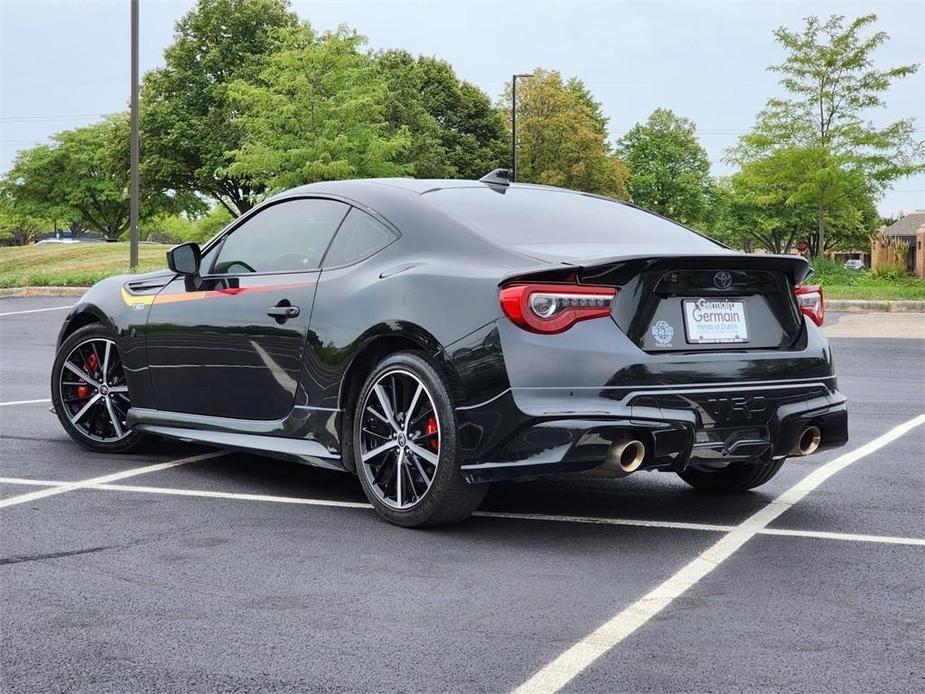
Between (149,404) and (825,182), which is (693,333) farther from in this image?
(825,182)

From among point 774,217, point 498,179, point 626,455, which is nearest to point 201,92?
point 774,217

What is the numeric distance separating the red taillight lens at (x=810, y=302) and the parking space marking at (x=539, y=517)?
1.01 metres

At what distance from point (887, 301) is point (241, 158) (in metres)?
23.7

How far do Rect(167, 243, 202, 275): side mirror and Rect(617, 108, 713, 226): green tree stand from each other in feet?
298

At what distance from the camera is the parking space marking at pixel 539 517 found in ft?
17.6

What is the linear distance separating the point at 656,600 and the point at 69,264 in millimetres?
41640

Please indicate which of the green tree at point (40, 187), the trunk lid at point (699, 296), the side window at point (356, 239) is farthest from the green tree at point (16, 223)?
the trunk lid at point (699, 296)

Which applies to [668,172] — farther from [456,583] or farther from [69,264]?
[456,583]

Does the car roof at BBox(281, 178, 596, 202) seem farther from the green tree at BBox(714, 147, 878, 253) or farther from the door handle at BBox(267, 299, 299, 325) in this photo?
the green tree at BBox(714, 147, 878, 253)

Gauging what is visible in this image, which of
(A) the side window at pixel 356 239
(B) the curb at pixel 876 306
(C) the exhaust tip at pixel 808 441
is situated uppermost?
(A) the side window at pixel 356 239

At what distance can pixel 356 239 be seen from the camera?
5.92 metres

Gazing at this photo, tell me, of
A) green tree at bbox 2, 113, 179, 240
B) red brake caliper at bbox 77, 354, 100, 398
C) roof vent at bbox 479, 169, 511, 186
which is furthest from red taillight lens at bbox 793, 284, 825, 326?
green tree at bbox 2, 113, 179, 240

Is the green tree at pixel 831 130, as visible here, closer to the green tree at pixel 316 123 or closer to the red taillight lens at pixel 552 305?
the green tree at pixel 316 123

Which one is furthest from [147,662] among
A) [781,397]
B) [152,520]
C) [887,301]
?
[887,301]
